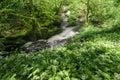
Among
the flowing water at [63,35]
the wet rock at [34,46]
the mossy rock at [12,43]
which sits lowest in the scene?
the flowing water at [63,35]

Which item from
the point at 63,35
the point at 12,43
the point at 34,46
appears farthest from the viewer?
the point at 63,35

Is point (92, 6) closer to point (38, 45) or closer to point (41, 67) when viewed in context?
point (38, 45)

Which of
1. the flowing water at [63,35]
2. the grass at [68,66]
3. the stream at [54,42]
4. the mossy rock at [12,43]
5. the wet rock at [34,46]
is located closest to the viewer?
the grass at [68,66]

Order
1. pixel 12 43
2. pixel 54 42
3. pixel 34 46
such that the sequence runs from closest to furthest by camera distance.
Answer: pixel 34 46 < pixel 12 43 < pixel 54 42

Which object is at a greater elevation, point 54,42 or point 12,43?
point 12,43

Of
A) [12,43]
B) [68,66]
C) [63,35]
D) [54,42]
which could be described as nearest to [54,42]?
[54,42]

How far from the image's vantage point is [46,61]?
5312mm

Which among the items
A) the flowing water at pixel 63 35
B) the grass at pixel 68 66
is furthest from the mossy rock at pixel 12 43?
the grass at pixel 68 66

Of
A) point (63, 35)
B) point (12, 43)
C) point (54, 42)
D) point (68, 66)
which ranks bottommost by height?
point (63, 35)

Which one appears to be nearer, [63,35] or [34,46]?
[34,46]

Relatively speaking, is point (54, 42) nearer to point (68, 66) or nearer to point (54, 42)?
point (54, 42)

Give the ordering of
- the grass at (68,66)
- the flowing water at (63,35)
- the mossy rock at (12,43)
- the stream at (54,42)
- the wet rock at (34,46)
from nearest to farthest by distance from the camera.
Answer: the grass at (68,66)
the wet rock at (34,46)
the stream at (54,42)
the mossy rock at (12,43)
the flowing water at (63,35)

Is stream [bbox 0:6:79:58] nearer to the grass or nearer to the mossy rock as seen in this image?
the mossy rock

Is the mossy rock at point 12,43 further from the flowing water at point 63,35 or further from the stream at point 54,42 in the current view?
the flowing water at point 63,35
